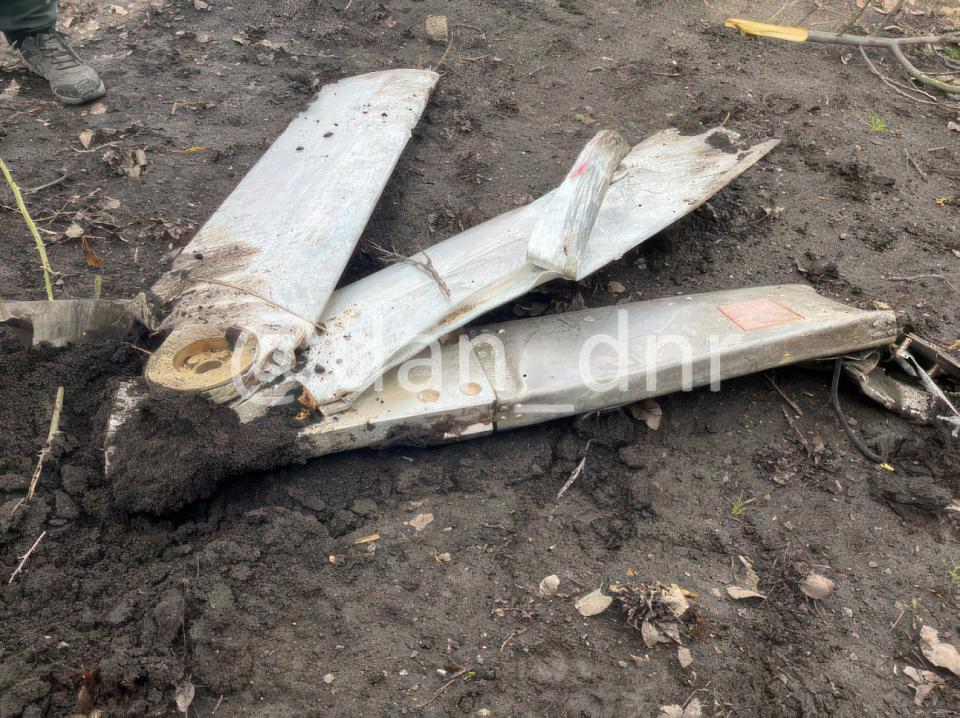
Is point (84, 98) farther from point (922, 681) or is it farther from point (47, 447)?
point (922, 681)

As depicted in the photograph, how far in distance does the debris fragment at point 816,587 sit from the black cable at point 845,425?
0.54 m

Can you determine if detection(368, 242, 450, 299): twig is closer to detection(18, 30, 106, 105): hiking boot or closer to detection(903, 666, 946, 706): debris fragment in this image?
detection(903, 666, 946, 706): debris fragment


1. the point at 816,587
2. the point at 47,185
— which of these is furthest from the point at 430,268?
the point at 47,185

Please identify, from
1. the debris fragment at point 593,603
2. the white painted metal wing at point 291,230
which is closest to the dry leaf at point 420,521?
the debris fragment at point 593,603

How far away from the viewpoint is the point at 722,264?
2.81 metres

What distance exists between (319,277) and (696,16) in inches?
147

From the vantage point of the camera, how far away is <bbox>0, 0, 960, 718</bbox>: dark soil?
162cm

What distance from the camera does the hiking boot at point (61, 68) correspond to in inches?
134

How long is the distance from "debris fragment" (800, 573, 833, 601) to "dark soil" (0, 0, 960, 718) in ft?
0.08

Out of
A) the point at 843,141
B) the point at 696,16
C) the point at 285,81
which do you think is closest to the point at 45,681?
the point at 285,81

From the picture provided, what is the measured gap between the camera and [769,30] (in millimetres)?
4211

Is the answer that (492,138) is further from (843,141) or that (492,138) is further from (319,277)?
(843,141)

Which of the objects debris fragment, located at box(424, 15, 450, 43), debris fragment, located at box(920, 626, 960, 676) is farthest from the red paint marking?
debris fragment, located at box(424, 15, 450, 43)

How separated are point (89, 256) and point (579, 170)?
6.59 feet
